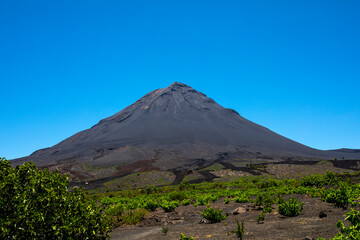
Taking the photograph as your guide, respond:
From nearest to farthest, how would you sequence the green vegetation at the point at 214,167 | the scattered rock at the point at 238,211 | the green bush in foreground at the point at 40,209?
the green bush in foreground at the point at 40,209, the scattered rock at the point at 238,211, the green vegetation at the point at 214,167

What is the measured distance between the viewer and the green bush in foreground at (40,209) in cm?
560

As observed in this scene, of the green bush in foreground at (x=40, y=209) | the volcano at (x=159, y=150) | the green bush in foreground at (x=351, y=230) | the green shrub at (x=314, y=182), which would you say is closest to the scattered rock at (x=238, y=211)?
the green bush in foreground at (x=40, y=209)

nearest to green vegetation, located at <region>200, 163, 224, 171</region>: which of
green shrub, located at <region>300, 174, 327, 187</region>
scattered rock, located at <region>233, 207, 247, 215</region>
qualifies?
green shrub, located at <region>300, 174, 327, 187</region>

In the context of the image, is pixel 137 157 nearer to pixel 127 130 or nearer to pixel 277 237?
pixel 127 130

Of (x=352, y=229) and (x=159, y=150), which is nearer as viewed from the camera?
(x=352, y=229)

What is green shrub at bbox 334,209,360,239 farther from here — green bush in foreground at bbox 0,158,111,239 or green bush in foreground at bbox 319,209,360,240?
green bush in foreground at bbox 0,158,111,239

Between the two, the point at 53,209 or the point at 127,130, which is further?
the point at 127,130

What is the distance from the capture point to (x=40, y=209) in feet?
19.4

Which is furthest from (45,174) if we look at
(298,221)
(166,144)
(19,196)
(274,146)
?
(274,146)

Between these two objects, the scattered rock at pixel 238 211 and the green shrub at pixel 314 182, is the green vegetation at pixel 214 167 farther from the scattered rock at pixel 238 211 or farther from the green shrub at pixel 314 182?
the scattered rock at pixel 238 211

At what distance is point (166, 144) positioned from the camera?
162 m

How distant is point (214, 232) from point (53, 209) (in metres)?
6.50

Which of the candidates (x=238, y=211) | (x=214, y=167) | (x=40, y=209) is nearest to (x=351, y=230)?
(x=40, y=209)

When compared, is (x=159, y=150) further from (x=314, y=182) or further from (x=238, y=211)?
(x=238, y=211)
